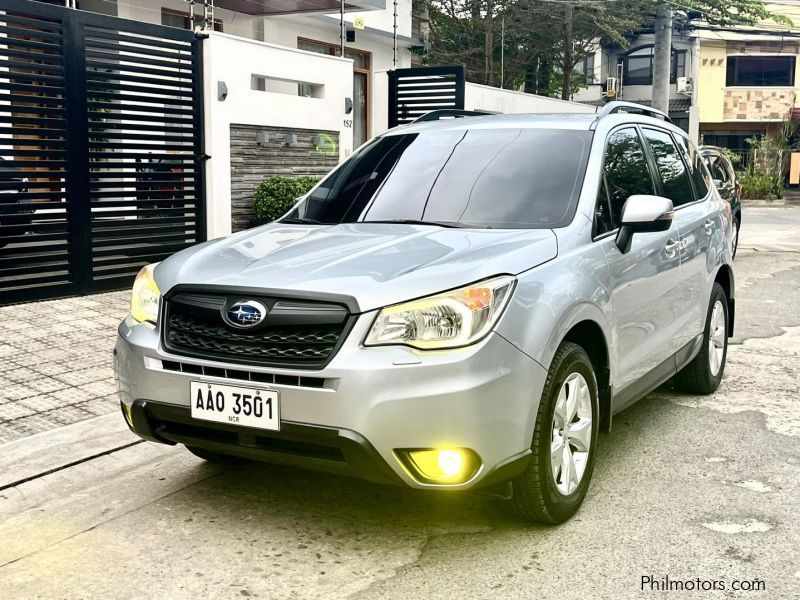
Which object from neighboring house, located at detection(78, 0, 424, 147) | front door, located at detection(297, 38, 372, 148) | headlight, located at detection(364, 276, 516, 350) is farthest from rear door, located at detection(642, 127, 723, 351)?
front door, located at detection(297, 38, 372, 148)

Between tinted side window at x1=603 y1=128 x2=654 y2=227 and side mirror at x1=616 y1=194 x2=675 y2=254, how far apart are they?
133 mm

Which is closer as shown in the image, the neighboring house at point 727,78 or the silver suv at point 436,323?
the silver suv at point 436,323

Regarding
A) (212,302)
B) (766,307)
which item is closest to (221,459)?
(212,302)

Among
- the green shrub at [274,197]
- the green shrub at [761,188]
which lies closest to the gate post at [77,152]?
the green shrub at [274,197]

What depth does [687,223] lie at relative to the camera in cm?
559

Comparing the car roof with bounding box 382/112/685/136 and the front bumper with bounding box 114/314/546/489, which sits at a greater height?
the car roof with bounding box 382/112/685/136

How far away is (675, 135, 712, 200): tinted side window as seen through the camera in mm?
6164

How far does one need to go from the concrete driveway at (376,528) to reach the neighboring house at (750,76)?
4113 cm

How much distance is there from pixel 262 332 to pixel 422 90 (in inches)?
533

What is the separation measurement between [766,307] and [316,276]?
771cm

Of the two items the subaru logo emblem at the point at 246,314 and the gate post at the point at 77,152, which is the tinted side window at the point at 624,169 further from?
the gate post at the point at 77,152

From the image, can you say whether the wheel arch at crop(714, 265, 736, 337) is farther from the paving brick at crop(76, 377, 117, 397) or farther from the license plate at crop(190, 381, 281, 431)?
the paving brick at crop(76, 377, 117, 397)

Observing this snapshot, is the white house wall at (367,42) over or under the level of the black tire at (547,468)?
over

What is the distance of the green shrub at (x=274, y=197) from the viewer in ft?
39.8
